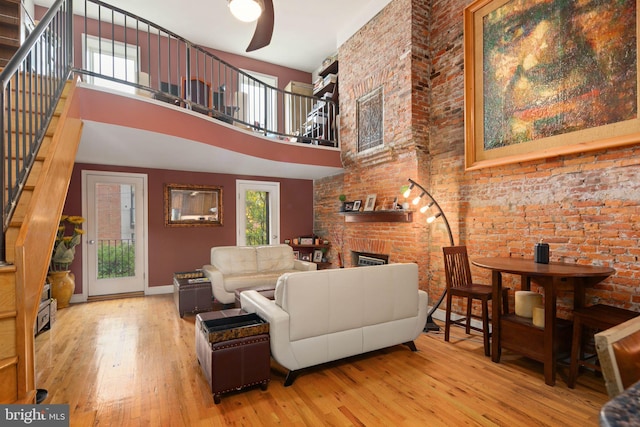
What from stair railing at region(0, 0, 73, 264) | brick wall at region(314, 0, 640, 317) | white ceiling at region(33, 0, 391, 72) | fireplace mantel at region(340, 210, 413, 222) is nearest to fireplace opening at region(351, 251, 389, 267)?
brick wall at region(314, 0, 640, 317)

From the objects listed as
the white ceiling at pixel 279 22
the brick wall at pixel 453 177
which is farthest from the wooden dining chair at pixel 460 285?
the white ceiling at pixel 279 22

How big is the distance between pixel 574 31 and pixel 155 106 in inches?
169

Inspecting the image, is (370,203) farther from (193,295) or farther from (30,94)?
(30,94)

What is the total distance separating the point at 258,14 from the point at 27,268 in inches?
93.8

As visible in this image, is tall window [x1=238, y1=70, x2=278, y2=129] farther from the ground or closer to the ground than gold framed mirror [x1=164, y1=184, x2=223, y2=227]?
farther from the ground

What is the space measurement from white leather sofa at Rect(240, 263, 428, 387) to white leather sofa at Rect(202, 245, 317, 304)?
1600 mm

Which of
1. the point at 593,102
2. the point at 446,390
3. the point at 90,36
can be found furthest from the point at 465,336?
the point at 90,36

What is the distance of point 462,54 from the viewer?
155 inches

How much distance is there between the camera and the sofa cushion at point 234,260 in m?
4.98

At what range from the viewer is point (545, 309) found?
2.52 meters

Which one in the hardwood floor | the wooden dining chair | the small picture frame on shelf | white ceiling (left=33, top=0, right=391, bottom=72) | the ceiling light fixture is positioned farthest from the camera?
white ceiling (left=33, top=0, right=391, bottom=72)

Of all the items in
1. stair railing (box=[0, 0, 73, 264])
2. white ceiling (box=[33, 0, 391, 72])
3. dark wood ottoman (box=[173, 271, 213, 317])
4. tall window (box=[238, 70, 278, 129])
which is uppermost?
white ceiling (box=[33, 0, 391, 72])

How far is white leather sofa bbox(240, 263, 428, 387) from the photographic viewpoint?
2465 millimetres

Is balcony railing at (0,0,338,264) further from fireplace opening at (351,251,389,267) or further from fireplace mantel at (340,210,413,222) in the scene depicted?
fireplace opening at (351,251,389,267)
